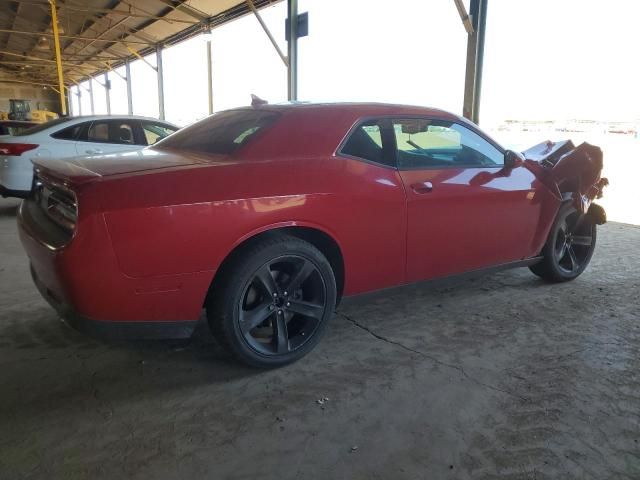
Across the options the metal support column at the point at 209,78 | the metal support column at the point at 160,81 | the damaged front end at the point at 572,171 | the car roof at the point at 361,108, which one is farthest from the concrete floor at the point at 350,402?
the metal support column at the point at 160,81

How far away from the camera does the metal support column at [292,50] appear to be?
34.2 ft

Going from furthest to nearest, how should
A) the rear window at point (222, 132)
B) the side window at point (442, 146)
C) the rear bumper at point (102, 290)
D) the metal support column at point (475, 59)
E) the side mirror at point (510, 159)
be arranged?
the metal support column at point (475, 59) < the side mirror at point (510, 159) < the side window at point (442, 146) < the rear window at point (222, 132) < the rear bumper at point (102, 290)

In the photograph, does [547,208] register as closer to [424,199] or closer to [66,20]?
[424,199]

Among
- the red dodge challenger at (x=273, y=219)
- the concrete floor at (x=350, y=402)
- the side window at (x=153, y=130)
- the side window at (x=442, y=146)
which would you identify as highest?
the side window at (x=153, y=130)

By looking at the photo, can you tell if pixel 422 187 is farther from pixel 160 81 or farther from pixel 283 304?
pixel 160 81

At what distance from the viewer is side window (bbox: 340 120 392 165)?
9.30 feet

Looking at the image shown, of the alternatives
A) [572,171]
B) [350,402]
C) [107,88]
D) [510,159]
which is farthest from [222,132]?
[107,88]

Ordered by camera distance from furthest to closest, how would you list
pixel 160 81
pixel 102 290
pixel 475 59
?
1. pixel 160 81
2. pixel 475 59
3. pixel 102 290

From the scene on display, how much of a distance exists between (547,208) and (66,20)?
2019 cm

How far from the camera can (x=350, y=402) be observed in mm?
2373

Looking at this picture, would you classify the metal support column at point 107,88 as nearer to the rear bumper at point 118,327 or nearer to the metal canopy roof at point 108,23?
the metal canopy roof at point 108,23

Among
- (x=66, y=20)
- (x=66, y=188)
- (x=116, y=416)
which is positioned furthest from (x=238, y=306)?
(x=66, y=20)

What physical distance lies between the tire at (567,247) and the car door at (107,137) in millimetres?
5408

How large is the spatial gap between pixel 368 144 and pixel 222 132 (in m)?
0.93
